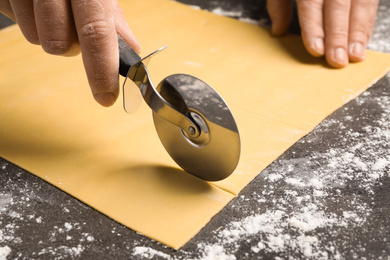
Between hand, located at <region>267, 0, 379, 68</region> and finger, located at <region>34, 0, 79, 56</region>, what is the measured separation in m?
0.86

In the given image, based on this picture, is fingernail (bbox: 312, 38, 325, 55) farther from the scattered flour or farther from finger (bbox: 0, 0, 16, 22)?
the scattered flour

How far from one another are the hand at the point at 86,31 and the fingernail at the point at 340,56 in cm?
77

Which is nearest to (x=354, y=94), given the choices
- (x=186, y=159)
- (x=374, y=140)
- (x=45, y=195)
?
(x=374, y=140)

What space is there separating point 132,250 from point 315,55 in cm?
97

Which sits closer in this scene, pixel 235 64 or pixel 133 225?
pixel 133 225

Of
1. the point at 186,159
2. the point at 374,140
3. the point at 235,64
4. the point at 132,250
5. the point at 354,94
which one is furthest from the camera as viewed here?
the point at 235,64

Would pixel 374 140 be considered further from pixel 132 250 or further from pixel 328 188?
pixel 132 250

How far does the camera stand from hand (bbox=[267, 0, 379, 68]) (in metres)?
1.59

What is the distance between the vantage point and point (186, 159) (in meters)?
1.09

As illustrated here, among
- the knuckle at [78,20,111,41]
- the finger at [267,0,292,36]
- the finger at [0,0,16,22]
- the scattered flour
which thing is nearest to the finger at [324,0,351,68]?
the finger at [267,0,292,36]

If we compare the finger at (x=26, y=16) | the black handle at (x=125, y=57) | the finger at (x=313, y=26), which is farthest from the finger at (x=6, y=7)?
the finger at (x=313, y=26)

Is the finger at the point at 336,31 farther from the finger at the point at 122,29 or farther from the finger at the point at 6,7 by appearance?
the finger at the point at 6,7

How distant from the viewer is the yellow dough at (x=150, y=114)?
3.49 feet

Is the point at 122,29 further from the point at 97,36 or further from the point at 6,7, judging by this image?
the point at 6,7
